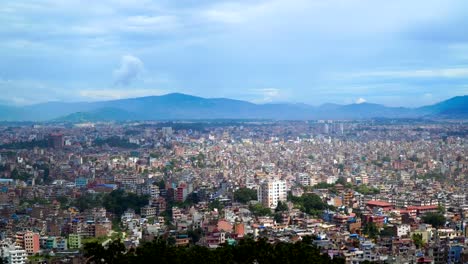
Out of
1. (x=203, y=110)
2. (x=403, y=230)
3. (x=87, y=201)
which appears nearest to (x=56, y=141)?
(x=87, y=201)

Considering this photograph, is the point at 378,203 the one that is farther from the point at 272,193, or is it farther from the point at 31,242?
the point at 31,242

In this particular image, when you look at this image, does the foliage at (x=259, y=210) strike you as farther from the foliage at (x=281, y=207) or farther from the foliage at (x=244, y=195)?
the foliage at (x=244, y=195)

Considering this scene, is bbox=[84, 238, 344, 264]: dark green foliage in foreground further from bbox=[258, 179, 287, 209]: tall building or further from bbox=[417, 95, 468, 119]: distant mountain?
bbox=[417, 95, 468, 119]: distant mountain

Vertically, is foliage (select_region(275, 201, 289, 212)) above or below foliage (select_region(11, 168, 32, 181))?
below

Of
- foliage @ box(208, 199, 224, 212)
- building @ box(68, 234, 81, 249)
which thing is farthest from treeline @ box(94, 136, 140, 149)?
building @ box(68, 234, 81, 249)

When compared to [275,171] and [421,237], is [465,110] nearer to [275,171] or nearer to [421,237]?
[275,171]

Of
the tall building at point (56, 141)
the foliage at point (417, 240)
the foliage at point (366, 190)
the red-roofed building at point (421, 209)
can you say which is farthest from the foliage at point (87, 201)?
the tall building at point (56, 141)
